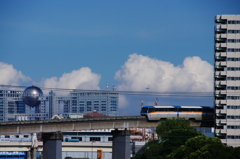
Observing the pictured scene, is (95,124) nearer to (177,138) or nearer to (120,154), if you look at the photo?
(120,154)

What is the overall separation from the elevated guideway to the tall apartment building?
→ 434 inches

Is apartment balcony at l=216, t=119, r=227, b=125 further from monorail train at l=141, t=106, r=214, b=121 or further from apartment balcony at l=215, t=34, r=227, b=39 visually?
apartment balcony at l=215, t=34, r=227, b=39

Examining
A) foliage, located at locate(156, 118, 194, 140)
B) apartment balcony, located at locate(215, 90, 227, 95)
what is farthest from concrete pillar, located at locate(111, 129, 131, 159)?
apartment balcony, located at locate(215, 90, 227, 95)

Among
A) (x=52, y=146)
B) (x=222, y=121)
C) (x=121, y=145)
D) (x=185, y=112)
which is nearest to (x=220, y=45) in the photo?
(x=222, y=121)

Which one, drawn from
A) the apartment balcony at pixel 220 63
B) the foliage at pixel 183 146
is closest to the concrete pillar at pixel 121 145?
the foliage at pixel 183 146

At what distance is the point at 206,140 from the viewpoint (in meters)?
140

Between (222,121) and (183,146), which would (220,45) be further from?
(183,146)

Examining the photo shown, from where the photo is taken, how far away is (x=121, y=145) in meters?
177

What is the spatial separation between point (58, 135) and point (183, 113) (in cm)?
5343

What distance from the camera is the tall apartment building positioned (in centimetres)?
18388

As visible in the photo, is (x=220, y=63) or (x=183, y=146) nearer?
(x=183, y=146)

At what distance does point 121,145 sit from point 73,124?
16962 millimetres

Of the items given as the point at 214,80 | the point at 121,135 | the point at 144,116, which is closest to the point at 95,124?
the point at 121,135

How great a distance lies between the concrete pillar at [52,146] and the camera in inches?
5935
